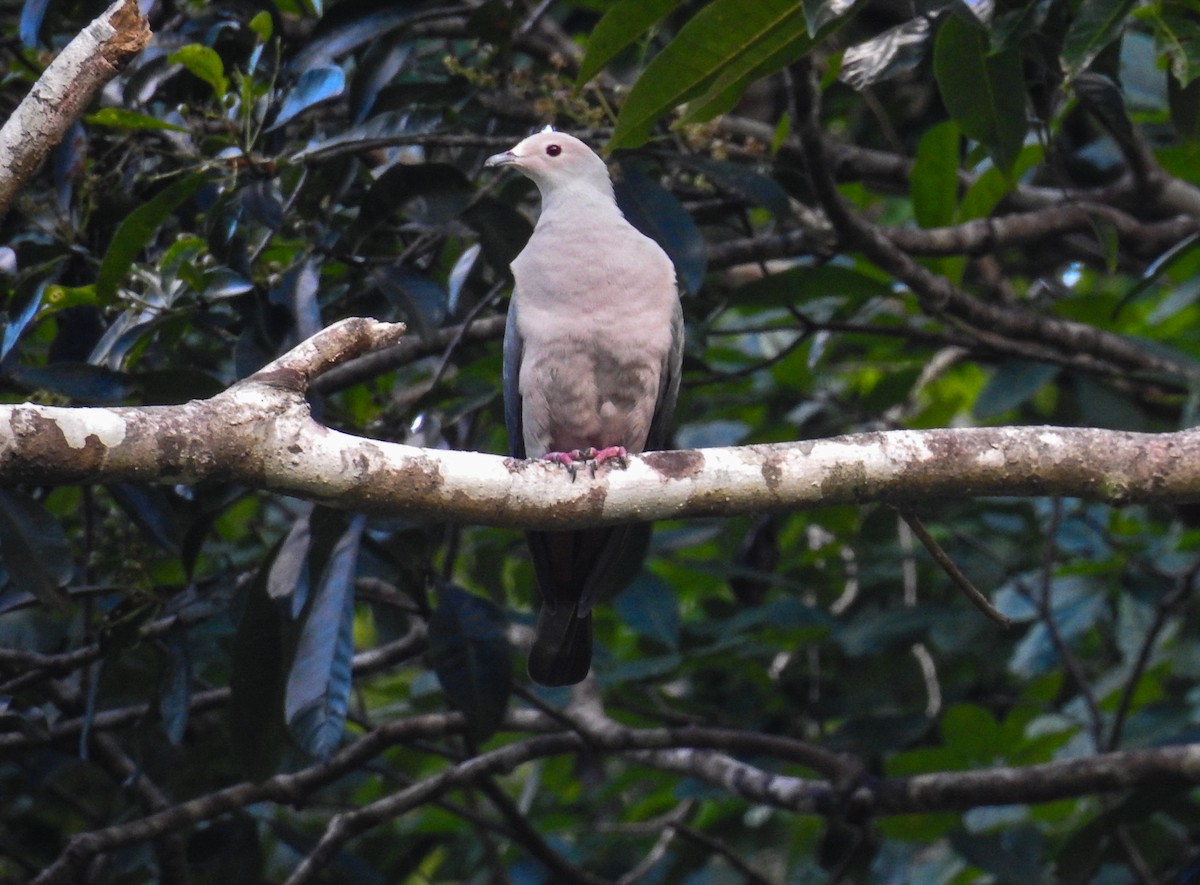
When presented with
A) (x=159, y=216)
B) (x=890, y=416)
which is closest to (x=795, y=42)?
(x=159, y=216)

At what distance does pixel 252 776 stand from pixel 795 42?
233cm

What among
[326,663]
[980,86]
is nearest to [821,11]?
[980,86]

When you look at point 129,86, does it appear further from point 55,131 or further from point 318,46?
point 55,131

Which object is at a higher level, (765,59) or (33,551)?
(765,59)

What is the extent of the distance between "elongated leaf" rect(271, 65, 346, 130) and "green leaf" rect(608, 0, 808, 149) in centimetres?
69

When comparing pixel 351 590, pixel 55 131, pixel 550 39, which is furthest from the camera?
pixel 550 39

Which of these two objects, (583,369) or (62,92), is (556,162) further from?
(62,92)

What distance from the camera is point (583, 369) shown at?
3.66 metres

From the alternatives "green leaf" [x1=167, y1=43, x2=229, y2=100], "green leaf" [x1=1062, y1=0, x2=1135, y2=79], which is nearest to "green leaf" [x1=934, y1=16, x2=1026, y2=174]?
"green leaf" [x1=1062, y1=0, x2=1135, y2=79]

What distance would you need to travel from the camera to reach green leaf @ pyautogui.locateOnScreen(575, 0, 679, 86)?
322 cm

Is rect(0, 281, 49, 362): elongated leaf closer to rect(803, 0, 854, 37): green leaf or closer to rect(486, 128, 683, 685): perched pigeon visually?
rect(486, 128, 683, 685): perched pigeon

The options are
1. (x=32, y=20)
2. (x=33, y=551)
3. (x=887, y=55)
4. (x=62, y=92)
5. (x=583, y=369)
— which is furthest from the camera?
(x=583, y=369)

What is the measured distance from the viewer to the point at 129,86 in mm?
3682

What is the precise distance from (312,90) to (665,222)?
105 cm
